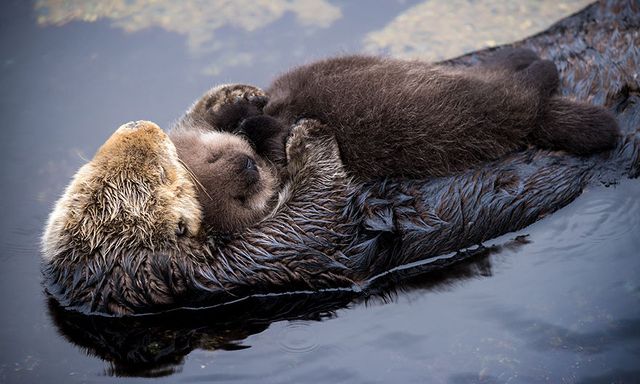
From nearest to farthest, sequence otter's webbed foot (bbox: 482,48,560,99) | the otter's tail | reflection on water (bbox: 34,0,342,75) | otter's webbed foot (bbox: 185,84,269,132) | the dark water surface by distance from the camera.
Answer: the dark water surface → the otter's tail → otter's webbed foot (bbox: 482,48,560,99) → otter's webbed foot (bbox: 185,84,269,132) → reflection on water (bbox: 34,0,342,75)

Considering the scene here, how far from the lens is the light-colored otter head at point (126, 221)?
361 cm

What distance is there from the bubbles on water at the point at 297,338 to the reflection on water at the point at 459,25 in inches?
113

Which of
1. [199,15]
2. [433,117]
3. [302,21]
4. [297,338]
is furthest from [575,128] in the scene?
[199,15]

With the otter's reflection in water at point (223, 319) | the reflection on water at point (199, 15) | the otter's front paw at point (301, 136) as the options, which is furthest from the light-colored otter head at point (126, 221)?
the reflection on water at point (199, 15)

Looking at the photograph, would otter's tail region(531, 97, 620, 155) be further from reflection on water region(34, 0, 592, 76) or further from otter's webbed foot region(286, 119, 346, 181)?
reflection on water region(34, 0, 592, 76)

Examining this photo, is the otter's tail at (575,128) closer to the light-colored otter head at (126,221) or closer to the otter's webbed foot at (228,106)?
the otter's webbed foot at (228,106)

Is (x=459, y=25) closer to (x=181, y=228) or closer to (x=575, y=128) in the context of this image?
(x=575, y=128)

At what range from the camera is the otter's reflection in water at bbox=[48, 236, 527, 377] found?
3.70m

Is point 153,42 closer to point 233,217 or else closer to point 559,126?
point 233,217

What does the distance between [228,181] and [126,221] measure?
589mm

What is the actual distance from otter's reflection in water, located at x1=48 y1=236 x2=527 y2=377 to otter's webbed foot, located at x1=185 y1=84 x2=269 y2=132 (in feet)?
3.73

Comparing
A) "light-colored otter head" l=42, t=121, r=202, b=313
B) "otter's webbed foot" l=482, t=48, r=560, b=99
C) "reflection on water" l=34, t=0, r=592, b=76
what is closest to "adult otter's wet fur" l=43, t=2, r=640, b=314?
"light-colored otter head" l=42, t=121, r=202, b=313

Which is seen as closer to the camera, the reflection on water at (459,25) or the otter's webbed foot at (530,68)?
the otter's webbed foot at (530,68)

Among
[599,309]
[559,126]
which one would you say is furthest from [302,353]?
[559,126]
